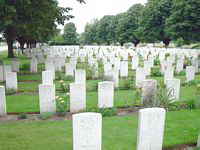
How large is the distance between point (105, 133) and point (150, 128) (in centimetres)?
145

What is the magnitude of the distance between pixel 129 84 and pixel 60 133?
17.4ft

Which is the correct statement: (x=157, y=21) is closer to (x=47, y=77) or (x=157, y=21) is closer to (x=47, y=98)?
(x=47, y=77)

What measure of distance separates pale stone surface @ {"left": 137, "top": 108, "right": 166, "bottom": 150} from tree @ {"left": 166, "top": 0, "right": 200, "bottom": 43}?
21.7 metres

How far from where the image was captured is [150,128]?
413 cm

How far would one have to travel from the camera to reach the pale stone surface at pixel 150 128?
4.01 meters

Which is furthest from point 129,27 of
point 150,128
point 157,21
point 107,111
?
point 150,128

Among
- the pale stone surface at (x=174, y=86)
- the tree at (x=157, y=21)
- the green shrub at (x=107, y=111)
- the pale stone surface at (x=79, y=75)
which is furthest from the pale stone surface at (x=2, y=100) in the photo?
the tree at (x=157, y=21)

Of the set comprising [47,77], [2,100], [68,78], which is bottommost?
[2,100]

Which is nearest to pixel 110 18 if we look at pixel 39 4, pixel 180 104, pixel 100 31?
pixel 100 31

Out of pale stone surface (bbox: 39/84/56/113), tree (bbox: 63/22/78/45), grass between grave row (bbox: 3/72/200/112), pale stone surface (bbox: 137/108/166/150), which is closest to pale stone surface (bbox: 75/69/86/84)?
grass between grave row (bbox: 3/72/200/112)

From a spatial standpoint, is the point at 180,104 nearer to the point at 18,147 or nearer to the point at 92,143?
the point at 92,143

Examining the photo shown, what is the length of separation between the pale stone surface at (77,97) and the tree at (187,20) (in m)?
20.0

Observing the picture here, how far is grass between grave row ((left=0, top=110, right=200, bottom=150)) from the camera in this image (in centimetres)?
471

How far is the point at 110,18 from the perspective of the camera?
212ft
